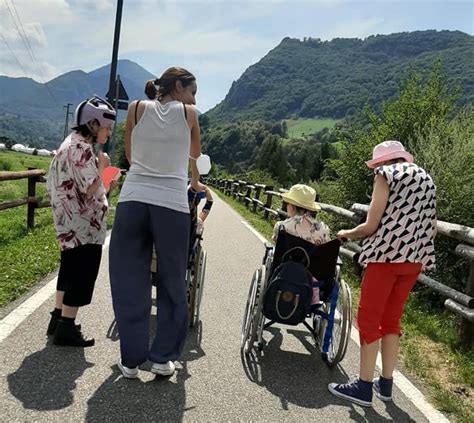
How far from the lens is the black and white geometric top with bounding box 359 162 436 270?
3482mm

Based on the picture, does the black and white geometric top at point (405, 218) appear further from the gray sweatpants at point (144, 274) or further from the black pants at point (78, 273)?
the black pants at point (78, 273)

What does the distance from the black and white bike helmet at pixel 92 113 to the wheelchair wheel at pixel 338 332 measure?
2264mm

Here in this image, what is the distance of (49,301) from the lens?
16.7 ft

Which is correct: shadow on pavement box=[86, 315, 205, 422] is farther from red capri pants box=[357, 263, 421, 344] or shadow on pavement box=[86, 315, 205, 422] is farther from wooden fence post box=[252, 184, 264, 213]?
wooden fence post box=[252, 184, 264, 213]

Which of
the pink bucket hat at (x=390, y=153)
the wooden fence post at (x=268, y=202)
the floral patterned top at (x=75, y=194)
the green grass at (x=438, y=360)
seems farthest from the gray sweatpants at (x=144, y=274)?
the wooden fence post at (x=268, y=202)

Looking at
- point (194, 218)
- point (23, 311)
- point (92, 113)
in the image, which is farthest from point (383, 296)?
point (23, 311)

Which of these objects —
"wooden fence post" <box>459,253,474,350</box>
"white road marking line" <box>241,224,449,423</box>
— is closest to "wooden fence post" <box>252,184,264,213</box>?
"wooden fence post" <box>459,253,474,350</box>

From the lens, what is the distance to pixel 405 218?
3525mm

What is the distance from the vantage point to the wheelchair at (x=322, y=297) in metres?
4.11

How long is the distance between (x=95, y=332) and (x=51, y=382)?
1.07 m

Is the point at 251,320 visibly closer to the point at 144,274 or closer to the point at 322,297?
the point at 322,297

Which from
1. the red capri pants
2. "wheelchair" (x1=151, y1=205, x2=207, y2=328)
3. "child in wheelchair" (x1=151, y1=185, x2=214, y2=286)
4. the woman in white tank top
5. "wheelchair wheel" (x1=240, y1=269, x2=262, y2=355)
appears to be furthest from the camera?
"wheelchair" (x1=151, y1=205, x2=207, y2=328)

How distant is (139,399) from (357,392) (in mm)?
1514

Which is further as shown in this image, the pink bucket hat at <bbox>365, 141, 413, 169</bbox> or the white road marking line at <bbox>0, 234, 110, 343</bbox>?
the white road marking line at <bbox>0, 234, 110, 343</bbox>
